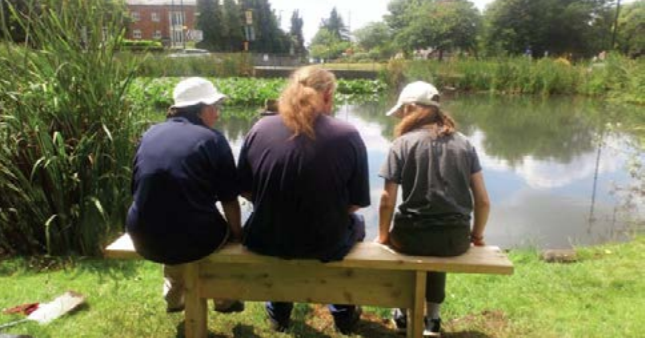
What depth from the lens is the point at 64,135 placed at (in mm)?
3732

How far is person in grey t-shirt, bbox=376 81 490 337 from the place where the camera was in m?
2.31

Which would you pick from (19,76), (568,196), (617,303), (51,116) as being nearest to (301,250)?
(617,303)

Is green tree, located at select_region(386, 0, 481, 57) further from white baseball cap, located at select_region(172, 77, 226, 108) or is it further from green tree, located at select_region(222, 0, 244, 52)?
white baseball cap, located at select_region(172, 77, 226, 108)

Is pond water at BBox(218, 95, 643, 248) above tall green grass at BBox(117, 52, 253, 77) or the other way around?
the other way around

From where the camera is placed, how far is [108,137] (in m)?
3.71

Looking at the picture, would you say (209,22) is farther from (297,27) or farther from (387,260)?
(387,260)

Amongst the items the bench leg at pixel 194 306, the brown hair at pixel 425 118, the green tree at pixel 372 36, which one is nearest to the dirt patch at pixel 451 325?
the bench leg at pixel 194 306

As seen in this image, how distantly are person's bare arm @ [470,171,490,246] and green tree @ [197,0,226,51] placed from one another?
152ft

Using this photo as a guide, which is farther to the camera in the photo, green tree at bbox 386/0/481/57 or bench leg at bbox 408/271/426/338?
green tree at bbox 386/0/481/57

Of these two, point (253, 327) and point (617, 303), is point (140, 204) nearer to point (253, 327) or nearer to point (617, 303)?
point (253, 327)

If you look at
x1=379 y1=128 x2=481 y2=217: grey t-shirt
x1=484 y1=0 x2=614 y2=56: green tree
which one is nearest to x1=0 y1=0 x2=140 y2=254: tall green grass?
x1=379 y1=128 x2=481 y2=217: grey t-shirt

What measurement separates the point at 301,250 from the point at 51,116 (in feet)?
7.82

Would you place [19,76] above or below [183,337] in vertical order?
above

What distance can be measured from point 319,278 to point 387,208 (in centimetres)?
43
